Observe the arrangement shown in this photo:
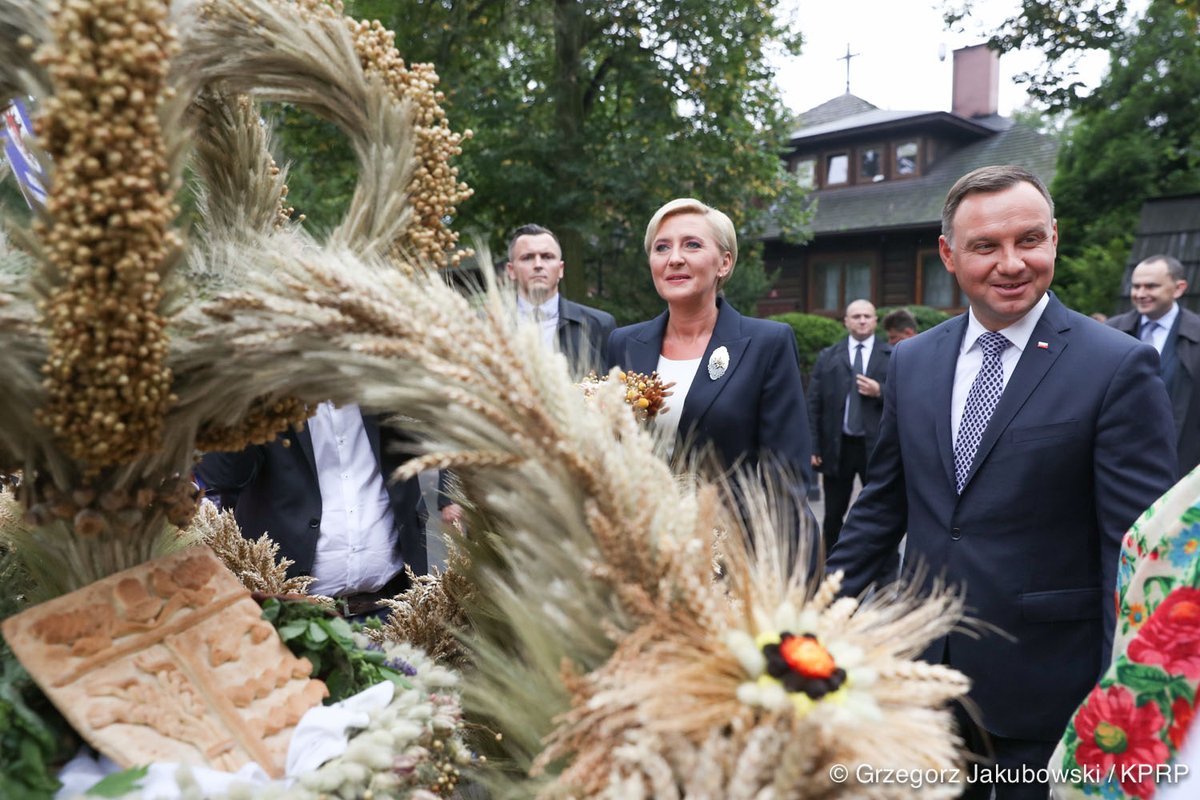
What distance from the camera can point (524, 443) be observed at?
1.13 metres

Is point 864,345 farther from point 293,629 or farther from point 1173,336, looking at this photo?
point 293,629

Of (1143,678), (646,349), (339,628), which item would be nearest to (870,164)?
(646,349)

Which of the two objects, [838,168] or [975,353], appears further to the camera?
[838,168]

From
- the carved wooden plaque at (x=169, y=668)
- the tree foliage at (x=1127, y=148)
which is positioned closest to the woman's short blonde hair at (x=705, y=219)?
the carved wooden plaque at (x=169, y=668)

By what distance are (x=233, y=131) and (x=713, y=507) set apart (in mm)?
984

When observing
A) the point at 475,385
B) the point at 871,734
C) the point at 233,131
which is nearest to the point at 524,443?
the point at 475,385

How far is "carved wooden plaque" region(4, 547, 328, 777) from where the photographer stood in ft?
3.95

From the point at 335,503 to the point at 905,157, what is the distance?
2806 cm

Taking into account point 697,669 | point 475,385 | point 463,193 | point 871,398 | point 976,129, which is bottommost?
point 871,398

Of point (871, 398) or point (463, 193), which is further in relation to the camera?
point (871, 398)

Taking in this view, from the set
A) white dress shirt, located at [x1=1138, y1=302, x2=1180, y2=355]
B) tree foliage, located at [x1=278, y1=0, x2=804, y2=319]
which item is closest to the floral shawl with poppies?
white dress shirt, located at [x1=1138, y1=302, x2=1180, y2=355]

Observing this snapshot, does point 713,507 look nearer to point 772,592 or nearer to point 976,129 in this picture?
point 772,592

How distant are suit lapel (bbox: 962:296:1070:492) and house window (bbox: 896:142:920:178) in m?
27.3

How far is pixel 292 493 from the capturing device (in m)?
3.02
